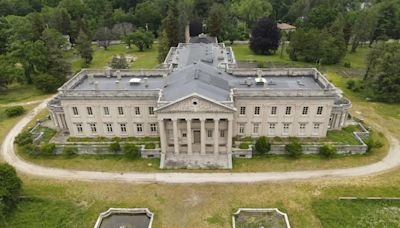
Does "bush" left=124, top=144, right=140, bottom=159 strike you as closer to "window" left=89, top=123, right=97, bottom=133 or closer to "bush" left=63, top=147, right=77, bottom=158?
"bush" left=63, top=147, right=77, bottom=158

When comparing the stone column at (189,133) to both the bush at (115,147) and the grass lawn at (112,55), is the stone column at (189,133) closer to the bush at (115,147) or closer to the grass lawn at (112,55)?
the bush at (115,147)

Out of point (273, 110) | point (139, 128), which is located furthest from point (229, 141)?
point (139, 128)

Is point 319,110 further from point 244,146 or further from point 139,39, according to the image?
point 139,39

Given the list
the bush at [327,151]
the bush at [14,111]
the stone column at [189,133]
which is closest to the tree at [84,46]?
the bush at [14,111]

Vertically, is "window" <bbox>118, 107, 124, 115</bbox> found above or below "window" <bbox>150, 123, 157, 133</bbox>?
above

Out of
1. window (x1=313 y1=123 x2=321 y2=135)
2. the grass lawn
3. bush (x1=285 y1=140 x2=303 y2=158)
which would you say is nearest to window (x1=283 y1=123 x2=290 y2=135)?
window (x1=313 y1=123 x2=321 y2=135)

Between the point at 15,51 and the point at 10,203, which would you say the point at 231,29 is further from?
the point at 10,203

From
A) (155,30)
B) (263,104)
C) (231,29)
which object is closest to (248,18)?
(231,29)
